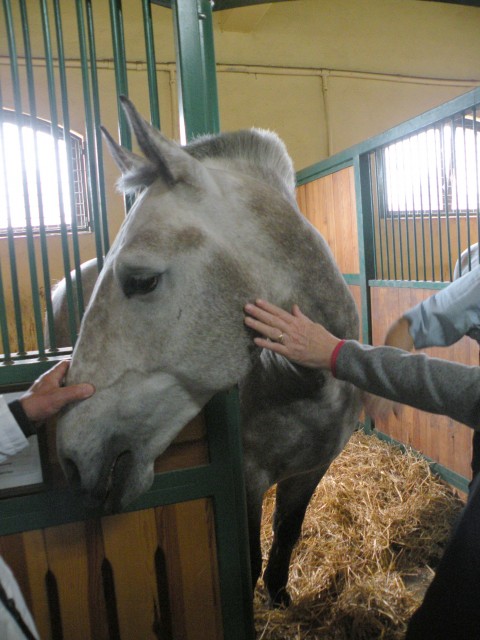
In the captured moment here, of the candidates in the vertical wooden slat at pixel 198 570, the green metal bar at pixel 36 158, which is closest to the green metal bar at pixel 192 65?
the green metal bar at pixel 36 158

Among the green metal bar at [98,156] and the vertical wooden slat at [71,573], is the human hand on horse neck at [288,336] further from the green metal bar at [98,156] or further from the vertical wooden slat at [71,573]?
the vertical wooden slat at [71,573]

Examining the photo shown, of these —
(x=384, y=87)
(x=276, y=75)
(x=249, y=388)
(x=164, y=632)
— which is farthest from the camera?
(x=384, y=87)

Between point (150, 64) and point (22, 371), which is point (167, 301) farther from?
point (150, 64)

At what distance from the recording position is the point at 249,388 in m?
1.76

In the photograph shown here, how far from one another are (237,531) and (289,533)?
2.59 ft

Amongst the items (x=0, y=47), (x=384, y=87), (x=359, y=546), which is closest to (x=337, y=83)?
(x=384, y=87)

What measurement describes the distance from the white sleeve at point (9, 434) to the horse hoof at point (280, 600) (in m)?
1.57

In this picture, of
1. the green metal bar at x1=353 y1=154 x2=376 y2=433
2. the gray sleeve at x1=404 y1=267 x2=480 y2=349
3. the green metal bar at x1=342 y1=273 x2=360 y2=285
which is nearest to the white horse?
the gray sleeve at x1=404 y1=267 x2=480 y2=349

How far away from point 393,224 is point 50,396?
312 centimetres

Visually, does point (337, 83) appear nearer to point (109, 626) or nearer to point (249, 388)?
point (249, 388)

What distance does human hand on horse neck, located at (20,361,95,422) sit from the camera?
1.14 metres

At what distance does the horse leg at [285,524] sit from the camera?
209cm

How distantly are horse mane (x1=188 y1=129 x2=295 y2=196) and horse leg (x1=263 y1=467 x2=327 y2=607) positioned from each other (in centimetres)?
121

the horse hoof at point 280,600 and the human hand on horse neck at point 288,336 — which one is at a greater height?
the human hand on horse neck at point 288,336
